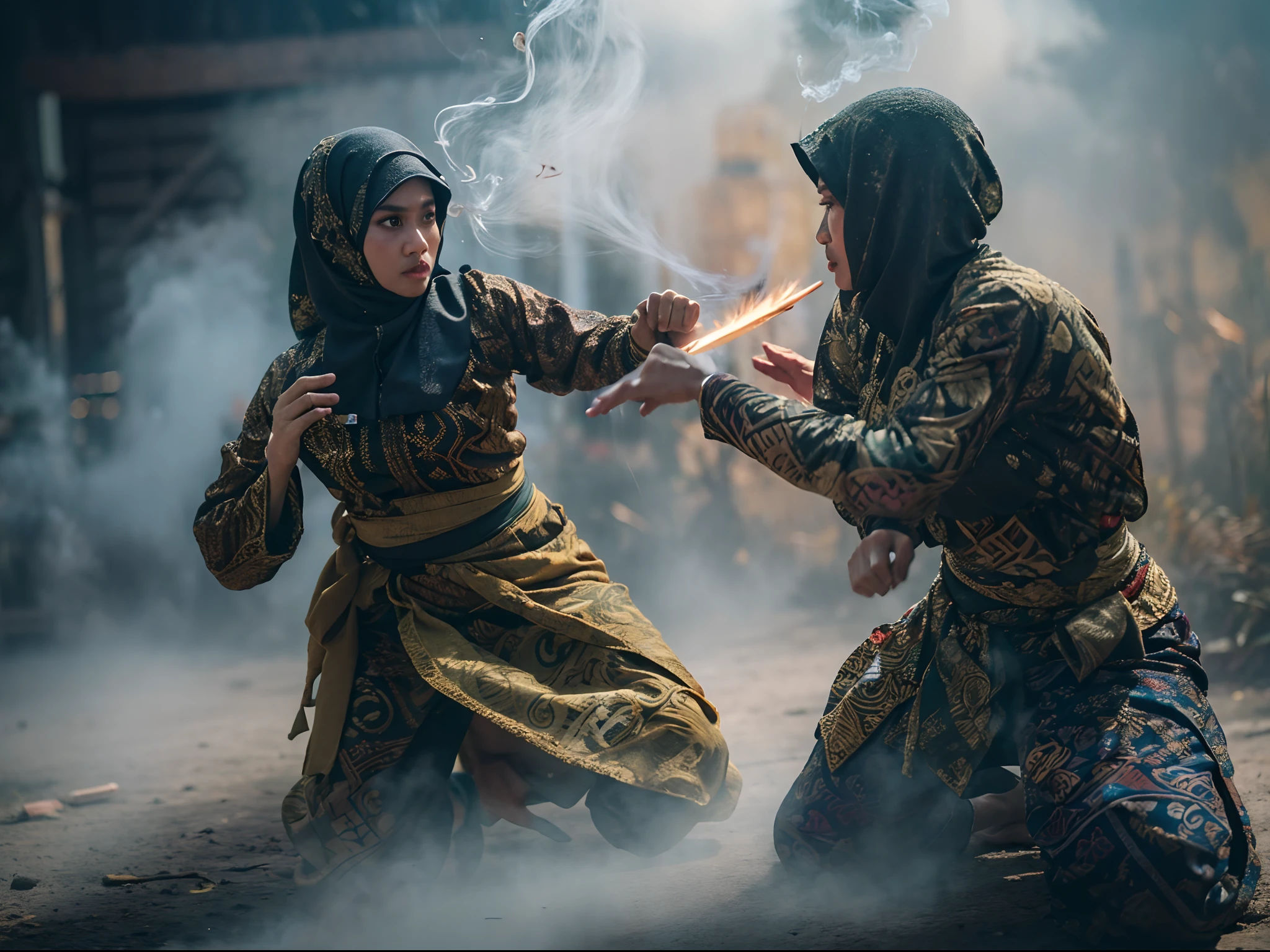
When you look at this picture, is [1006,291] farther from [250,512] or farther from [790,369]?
[250,512]

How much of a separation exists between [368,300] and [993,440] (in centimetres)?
166

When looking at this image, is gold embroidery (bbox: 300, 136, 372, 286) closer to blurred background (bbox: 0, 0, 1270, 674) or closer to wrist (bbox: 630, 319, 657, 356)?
wrist (bbox: 630, 319, 657, 356)

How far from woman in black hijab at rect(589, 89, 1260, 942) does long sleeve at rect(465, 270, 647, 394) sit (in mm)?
448

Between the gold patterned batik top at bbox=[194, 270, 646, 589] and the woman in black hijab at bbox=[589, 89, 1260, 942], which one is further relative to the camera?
the gold patterned batik top at bbox=[194, 270, 646, 589]

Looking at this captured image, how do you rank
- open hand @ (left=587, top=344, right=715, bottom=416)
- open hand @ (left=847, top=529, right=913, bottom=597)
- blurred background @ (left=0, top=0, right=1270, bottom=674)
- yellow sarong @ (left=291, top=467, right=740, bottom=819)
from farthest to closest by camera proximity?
blurred background @ (left=0, top=0, right=1270, bottom=674), yellow sarong @ (left=291, top=467, right=740, bottom=819), open hand @ (left=587, top=344, right=715, bottom=416), open hand @ (left=847, top=529, right=913, bottom=597)

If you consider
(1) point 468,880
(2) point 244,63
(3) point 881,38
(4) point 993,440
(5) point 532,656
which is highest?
(2) point 244,63

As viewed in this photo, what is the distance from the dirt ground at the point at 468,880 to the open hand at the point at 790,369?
4.37 feet

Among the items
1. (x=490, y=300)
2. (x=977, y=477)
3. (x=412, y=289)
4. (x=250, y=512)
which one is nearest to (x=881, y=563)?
(x=977, y=477)

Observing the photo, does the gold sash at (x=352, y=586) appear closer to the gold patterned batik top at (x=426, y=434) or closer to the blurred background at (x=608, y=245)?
→ the gold patterned batik top at (x=426, y=434)

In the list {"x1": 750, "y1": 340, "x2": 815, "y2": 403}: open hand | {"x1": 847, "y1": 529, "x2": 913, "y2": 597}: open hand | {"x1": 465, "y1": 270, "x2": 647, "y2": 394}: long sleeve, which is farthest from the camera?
{"x1": 750, "y1": 340, "x2": 815, "y2": 403}: open hand

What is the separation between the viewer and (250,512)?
2.94 meters

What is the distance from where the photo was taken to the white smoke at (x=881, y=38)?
350cm

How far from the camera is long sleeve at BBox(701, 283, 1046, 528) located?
2.29m

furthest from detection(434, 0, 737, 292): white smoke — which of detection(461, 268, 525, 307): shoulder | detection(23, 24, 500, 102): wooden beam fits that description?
detection(23, 24, 500, 102): wooden beam
